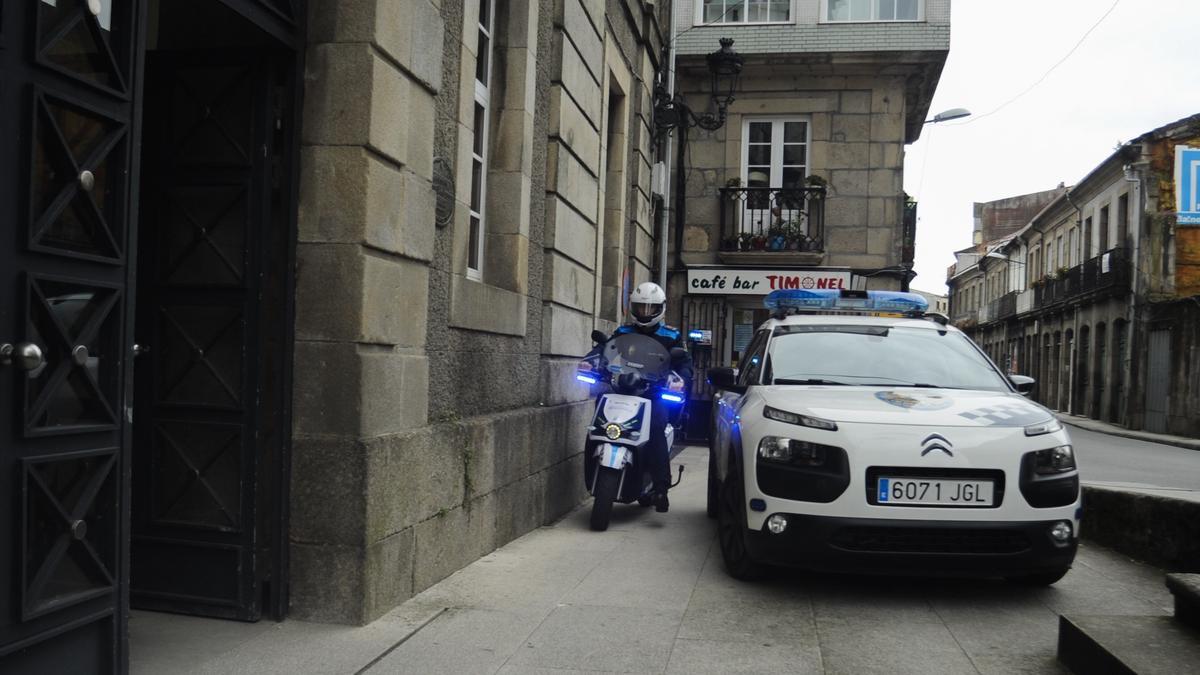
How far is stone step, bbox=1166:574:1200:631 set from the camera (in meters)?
4.04

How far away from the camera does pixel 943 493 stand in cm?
523

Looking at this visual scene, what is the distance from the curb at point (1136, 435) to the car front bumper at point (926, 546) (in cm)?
2261

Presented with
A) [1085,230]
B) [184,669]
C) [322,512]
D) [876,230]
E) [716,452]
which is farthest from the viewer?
[1085,230]

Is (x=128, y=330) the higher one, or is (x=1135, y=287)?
(x=1135, y=287)

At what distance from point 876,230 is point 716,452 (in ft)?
36.1

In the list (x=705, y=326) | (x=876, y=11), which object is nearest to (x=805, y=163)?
(x=876, y=11)

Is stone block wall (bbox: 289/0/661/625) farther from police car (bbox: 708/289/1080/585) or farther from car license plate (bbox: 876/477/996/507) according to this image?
car license plate (bbox: 876/477/996/507)

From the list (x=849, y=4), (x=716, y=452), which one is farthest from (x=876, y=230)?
(x=716, y=452)

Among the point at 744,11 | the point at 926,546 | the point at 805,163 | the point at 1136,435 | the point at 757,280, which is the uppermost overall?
the point at 744,11

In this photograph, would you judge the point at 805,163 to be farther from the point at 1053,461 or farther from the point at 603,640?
the point at 603,640

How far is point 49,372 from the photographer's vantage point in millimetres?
3066

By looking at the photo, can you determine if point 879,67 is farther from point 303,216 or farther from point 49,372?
point 49,372

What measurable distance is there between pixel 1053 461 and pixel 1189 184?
28054 millimetres

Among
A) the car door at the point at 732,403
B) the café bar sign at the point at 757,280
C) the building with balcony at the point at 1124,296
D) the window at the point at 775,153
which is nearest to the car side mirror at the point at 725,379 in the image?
the car door at the point at 732,403
